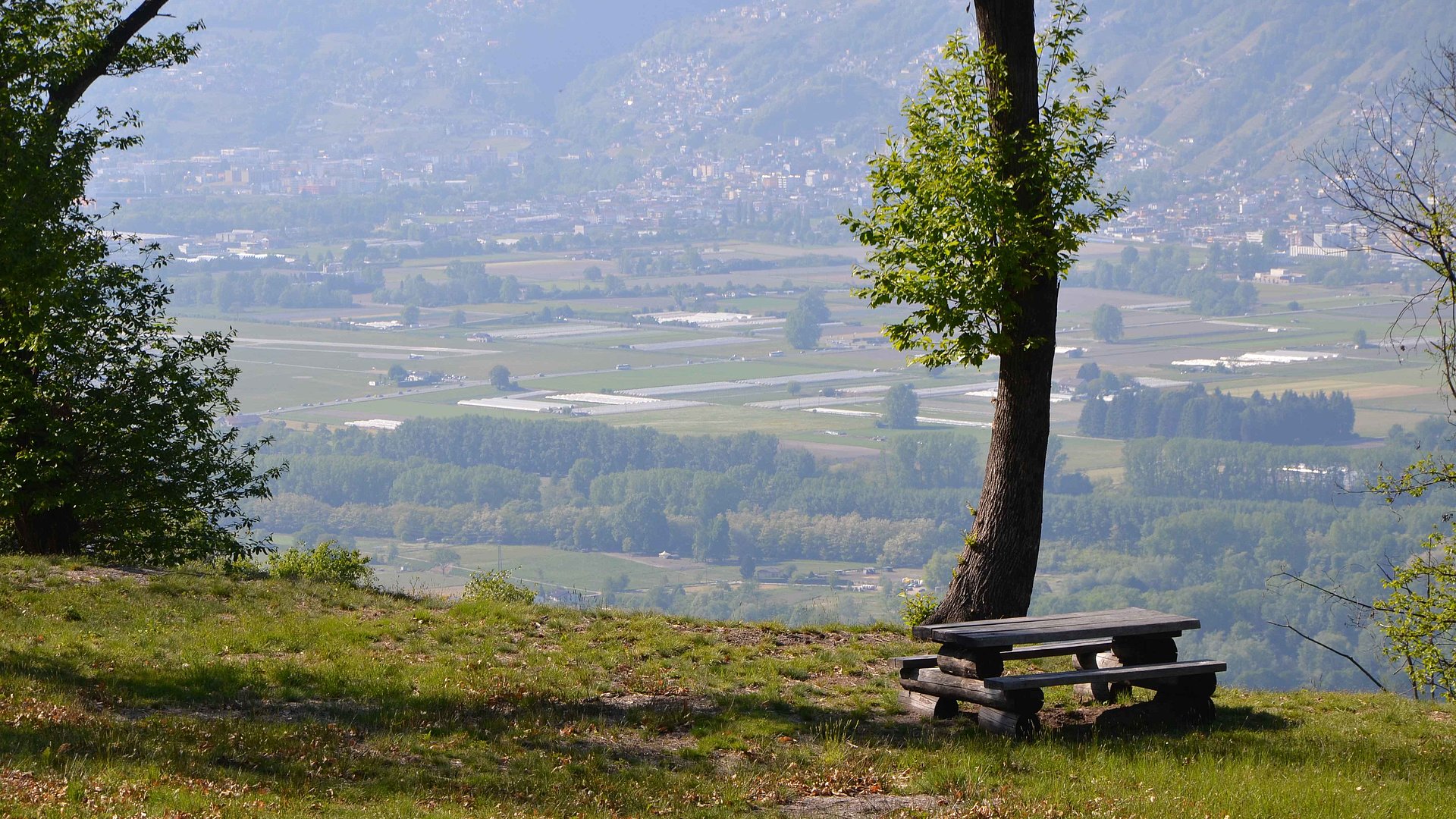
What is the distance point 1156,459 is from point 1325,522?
810 inches

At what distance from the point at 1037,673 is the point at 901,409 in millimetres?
122064

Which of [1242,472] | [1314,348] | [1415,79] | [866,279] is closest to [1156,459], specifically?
[1242,472]

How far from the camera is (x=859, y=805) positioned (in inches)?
289

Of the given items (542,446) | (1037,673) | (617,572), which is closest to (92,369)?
(1037,673)

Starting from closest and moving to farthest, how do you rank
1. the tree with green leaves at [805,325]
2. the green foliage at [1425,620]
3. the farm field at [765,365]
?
the green foliage at [1425,620] < the farm field at [765,365] < the tree with green leaves at [805,325]

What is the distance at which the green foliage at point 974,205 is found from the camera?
10664 millimetres

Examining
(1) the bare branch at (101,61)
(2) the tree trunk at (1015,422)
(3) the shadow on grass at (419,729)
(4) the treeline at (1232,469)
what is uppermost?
(1) the bare branch at (101,61)

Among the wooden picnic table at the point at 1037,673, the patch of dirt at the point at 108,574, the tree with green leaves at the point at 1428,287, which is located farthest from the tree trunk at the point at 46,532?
the tree with green leaves at the point at 1428,287

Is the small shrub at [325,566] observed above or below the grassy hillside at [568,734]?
below

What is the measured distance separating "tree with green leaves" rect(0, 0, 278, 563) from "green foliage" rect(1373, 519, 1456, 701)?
13749mm

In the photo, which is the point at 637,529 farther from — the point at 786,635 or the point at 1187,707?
the point at 1187,707

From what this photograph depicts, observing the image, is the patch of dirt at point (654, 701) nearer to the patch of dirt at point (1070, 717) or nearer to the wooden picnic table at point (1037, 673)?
the wooden picnic table at point (1037, 673)

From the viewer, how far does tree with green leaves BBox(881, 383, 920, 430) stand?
128 m

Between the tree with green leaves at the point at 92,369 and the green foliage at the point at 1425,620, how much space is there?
45.1 ft
